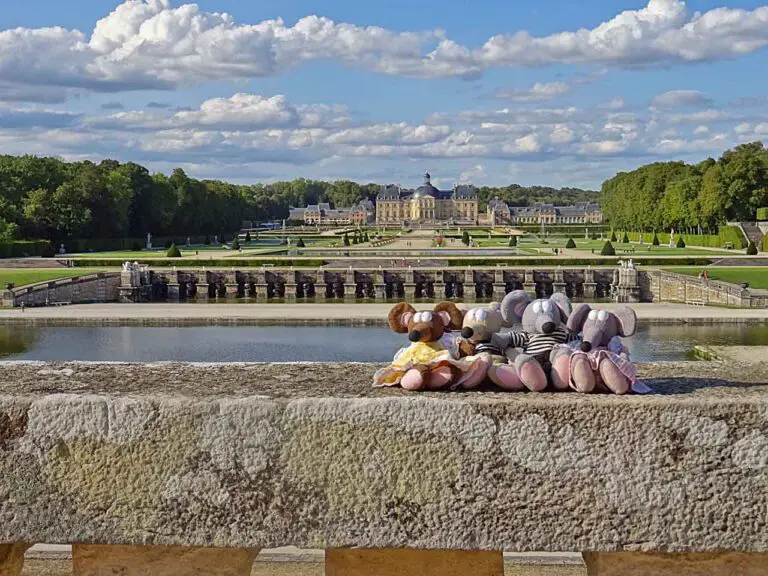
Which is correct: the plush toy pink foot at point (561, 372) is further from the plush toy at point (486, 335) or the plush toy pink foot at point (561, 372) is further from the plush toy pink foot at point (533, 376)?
the plush toy at point (486, 335)

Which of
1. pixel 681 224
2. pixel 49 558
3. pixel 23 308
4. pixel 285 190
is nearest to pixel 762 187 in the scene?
pixel 681 224

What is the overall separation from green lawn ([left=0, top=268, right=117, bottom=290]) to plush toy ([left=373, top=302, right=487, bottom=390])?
36.7 metres

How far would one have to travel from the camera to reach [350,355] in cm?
2330

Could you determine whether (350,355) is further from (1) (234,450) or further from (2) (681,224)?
(2) (681,224)

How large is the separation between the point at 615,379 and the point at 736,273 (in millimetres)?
41153

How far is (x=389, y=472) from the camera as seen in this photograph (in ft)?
7.88

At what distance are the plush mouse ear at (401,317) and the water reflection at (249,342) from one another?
18.5m

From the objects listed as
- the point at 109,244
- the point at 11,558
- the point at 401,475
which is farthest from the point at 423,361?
the point at 109,244

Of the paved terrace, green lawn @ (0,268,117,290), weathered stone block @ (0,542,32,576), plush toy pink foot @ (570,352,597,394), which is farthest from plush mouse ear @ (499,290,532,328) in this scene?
green lawn @ (0,268,117,290)

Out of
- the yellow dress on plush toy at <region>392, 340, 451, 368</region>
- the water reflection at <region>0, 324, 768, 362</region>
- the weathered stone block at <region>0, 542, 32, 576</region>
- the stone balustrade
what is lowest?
the water reflection at <region>0, 324, 768, 362</region>

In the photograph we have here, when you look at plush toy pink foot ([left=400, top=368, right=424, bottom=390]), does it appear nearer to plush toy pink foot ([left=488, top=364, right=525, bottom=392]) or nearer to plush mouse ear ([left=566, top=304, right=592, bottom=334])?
plush toy pink foot ([left=488, top=364, right=525, bottom=392])

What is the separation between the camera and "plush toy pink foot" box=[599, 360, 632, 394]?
8.64 feet

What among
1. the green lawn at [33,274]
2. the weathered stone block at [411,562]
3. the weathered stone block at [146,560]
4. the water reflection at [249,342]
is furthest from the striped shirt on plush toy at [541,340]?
the green lawn at [33,274]

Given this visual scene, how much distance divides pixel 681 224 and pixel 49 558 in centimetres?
7750
